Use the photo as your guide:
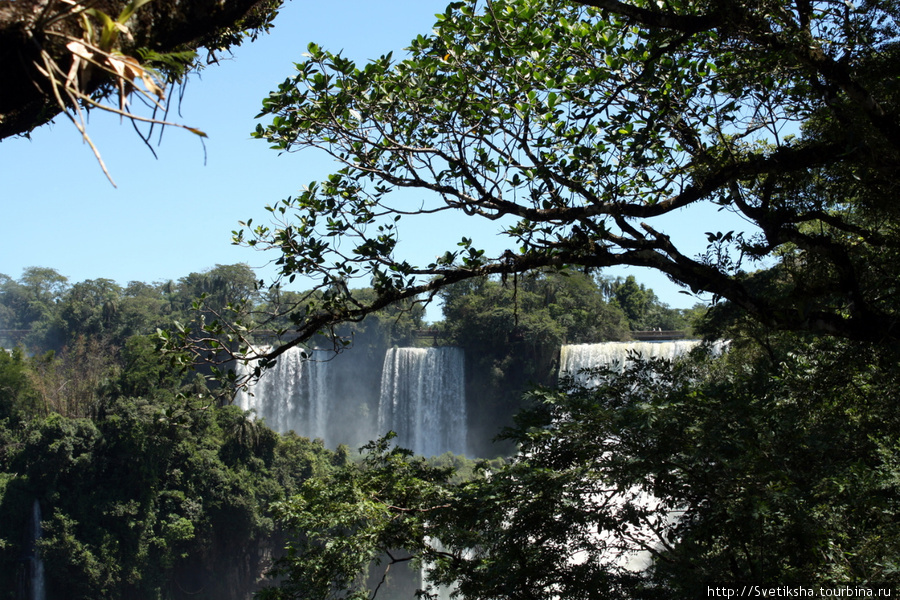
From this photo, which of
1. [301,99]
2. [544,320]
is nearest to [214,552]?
[544,320]

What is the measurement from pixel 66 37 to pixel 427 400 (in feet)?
98.1

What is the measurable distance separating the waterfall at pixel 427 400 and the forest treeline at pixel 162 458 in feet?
2.85

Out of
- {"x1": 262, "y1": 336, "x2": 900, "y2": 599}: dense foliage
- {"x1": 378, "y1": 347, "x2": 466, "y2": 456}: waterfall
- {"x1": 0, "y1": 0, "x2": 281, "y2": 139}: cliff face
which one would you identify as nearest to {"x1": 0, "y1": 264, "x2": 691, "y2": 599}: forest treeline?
{"x1": 378, "y1": 347, "x2": 466, "y2": 456}: waterfall

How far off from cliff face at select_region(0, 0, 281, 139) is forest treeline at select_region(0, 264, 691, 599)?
13.8 m

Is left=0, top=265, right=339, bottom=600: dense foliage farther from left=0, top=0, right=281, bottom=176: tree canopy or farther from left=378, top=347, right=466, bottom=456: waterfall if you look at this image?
left=0, top=0, right=281, bottom=176: tree canopy

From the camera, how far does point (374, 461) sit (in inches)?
229

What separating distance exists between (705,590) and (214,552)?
22076 mm

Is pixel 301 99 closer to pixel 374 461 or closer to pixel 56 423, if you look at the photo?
pixel 374 461

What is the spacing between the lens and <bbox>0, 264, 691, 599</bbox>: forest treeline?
19.9 meters

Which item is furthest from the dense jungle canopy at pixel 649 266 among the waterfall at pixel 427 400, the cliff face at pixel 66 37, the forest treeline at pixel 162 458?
the waterfall at pixel 427 400

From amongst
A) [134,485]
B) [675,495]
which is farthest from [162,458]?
[675,495]

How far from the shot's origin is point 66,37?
1140 mm

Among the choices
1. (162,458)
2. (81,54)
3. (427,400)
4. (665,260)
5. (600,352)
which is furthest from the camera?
(427,400)

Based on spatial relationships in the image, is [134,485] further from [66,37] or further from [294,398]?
[66,37]
